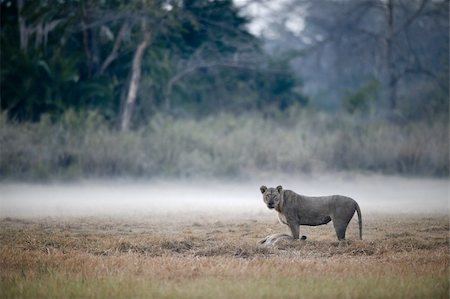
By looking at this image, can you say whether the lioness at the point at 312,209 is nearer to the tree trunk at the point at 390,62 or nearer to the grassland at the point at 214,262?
the grassland at the point at 214,262

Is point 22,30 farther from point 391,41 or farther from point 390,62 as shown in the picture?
point 390,62

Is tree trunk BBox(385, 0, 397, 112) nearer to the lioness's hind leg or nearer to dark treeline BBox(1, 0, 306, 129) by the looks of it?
dark treeline BBox(1, 0, 306, 129)

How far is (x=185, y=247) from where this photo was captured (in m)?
11.7

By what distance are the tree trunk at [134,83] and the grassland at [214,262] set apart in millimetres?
13018

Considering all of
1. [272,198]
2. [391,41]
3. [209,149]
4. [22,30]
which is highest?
[391,41]

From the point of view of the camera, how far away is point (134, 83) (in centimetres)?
2717

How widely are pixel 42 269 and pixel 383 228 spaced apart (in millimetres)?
6628

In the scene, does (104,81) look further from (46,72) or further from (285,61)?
(285,61)

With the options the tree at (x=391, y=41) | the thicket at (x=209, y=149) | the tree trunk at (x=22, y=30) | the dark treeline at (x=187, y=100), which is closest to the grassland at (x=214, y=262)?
the thicket at (x=209, y=149)

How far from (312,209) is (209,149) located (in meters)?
13.4

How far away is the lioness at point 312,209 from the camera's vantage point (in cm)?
1200

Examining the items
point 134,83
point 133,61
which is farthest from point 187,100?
point 133,61

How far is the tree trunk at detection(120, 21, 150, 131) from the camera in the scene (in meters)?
26.7

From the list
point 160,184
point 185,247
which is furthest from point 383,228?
point 160,184
